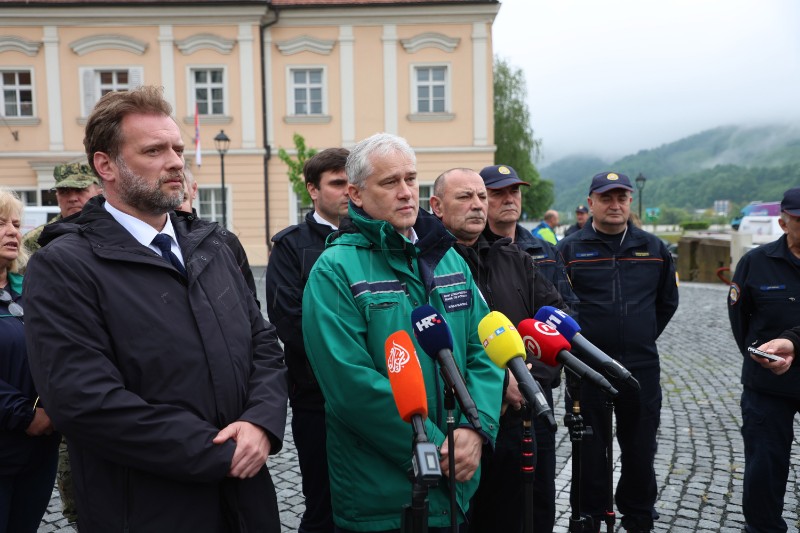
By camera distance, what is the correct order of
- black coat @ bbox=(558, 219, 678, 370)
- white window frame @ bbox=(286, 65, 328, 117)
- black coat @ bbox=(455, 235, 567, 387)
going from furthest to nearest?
white window frame @ bbox=(286, 65, 328, 117)
black coat @ bbox=(558, 219, 678, 370)
black coat @ bbox=(455, 235, 567, 387)

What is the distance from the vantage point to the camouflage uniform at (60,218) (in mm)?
3682

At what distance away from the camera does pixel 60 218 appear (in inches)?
141

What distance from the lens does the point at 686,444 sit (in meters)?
5.72

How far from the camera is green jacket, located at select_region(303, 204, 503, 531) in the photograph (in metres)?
2.37

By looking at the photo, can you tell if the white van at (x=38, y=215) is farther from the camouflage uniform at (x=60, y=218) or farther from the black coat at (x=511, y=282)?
the black coat at (x=511, y=282)

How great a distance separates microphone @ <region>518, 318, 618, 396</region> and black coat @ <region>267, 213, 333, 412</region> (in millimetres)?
1366

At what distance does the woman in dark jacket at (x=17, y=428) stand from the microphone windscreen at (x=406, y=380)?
164 cm

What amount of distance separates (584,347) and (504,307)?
3.46ft

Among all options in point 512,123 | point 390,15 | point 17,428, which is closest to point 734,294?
point 17,428

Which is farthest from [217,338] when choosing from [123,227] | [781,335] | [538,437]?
[781,335]

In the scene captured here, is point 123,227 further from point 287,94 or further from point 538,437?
point 287,94

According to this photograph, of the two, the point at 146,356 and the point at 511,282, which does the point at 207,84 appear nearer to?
the point at 511,282

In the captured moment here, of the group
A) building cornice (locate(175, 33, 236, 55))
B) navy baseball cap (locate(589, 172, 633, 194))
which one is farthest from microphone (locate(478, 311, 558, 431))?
building cornice (locate(175, 33, 236, 55))

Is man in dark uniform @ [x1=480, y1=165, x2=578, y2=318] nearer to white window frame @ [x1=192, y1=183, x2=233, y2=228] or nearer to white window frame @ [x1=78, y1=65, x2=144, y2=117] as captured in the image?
white window frame @ [x1=192, y1=183, x2=233, y2=228]
